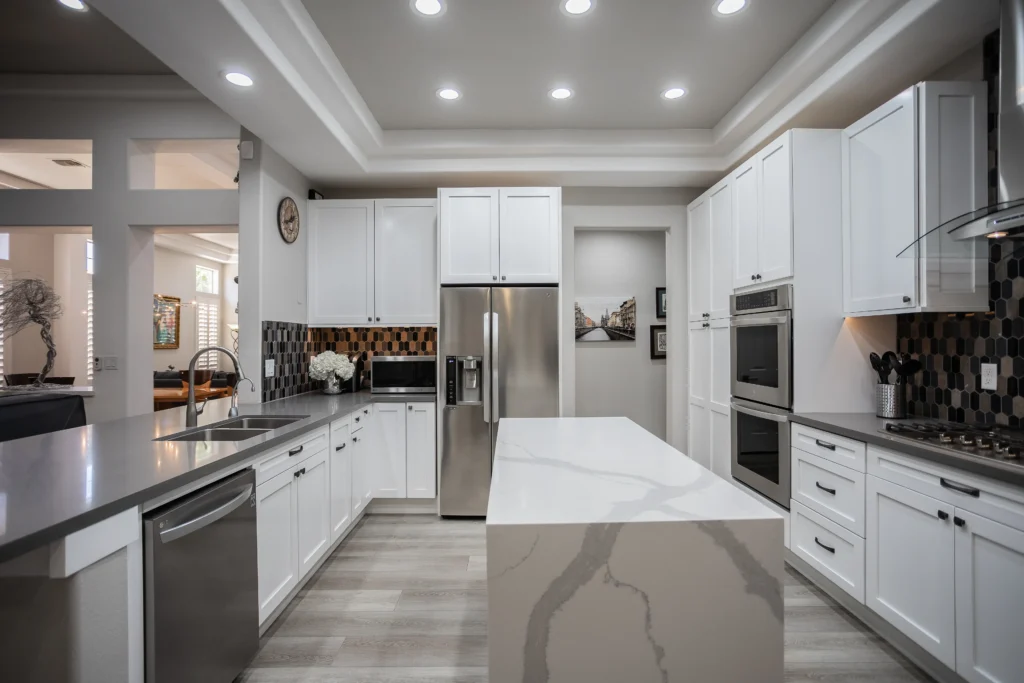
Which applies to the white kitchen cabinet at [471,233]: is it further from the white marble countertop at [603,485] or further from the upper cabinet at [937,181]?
the upper cabinet at [937,181]

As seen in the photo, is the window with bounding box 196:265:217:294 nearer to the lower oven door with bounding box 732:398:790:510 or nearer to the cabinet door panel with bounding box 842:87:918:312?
the lower oven door with bounding box 732:398:790:510

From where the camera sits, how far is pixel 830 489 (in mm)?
2277

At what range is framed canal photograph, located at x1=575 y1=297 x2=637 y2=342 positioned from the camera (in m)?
5.16

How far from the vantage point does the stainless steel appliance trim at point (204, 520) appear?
4.55 ft

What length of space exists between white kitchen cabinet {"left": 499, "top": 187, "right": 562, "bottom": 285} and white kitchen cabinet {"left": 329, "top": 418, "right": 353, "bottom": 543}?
1.57 meters

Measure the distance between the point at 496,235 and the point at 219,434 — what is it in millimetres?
2241

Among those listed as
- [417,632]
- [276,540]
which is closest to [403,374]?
[276,540]

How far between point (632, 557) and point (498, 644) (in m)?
0.32

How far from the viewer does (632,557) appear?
38.1 inches

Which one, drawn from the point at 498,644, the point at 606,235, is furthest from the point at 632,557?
the point at 606,235

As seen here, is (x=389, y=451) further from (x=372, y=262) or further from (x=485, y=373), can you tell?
(x=372, y=262)

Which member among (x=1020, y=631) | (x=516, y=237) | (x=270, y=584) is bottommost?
(x=270, y=584)

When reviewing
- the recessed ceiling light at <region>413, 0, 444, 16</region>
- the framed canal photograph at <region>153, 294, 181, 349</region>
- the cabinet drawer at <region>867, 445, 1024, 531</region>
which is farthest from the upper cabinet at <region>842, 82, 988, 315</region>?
the framed canal photograph at <region>153, 294, 181, 349</region>

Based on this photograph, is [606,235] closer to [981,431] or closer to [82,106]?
[981,431]
